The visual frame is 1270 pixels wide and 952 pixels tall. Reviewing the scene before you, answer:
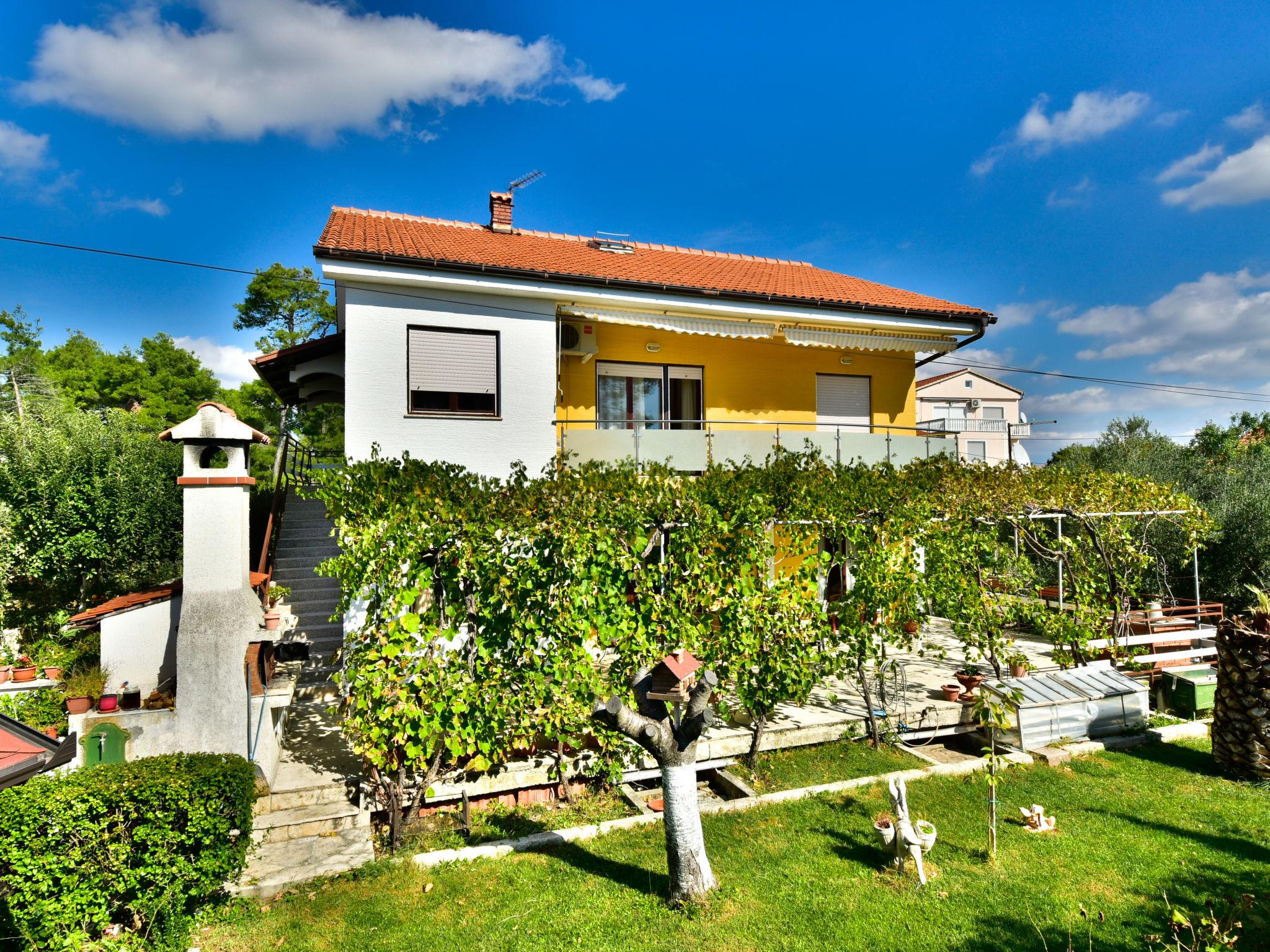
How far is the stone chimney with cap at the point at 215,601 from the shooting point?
7.74 metres

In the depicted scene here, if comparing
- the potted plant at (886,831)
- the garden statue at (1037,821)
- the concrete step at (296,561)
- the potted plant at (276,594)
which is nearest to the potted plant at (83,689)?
the potted plant at (276,594)

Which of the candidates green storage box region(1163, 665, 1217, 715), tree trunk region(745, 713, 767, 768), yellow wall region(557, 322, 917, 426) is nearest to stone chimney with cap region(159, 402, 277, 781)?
tree trunk region(745, 713, 767, 768)

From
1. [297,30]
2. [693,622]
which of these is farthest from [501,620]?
[297,30]

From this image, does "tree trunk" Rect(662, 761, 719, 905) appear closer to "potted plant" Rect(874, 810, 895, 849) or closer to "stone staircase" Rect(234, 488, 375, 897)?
"potted plant" Rect(874, 810, 895, 849)

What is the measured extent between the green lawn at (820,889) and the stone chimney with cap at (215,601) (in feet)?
7.94

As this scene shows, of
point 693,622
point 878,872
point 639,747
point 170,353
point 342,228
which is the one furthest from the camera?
point 170,353

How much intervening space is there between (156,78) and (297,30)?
103 inches

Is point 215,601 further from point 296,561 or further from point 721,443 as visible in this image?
point 721,443

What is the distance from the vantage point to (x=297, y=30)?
32.7 feet

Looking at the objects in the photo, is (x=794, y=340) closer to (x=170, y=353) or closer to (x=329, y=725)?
(x=329, y=725)

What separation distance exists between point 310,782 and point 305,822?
91 centimetres

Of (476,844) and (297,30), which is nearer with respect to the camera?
(476,844)

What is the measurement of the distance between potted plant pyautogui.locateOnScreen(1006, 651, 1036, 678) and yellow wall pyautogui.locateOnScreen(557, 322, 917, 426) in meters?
8.69

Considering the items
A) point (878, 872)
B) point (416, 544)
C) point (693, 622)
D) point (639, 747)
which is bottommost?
point (878, 872)
